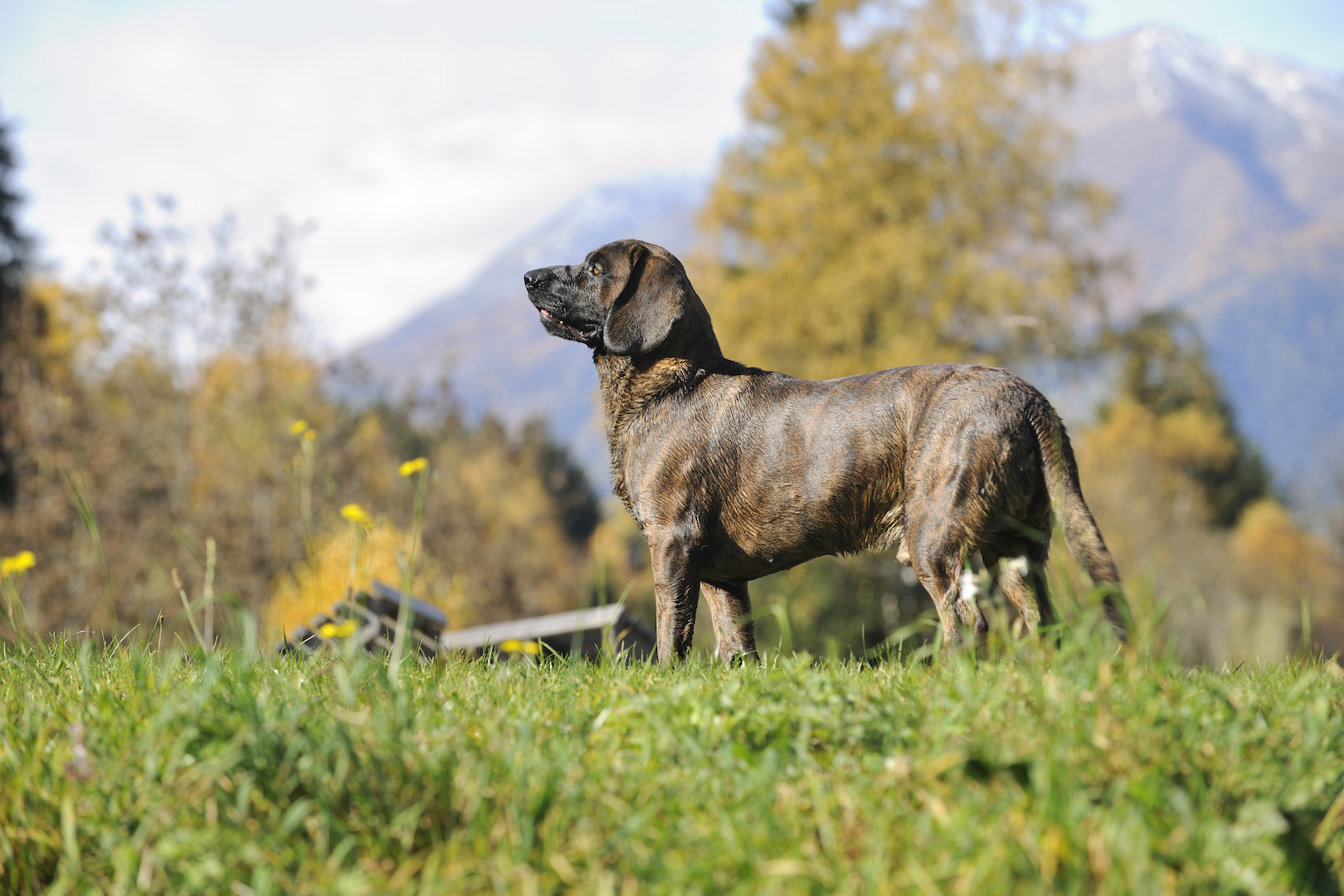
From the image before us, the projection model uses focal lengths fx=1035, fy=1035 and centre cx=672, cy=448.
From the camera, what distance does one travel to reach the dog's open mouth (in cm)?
513

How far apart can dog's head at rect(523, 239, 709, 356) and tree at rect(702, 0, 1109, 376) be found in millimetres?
19707

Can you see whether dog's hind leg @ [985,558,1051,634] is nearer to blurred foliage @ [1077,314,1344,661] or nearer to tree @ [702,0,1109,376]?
tree @ [702,0,1109,376]

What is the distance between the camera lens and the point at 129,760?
2918mm

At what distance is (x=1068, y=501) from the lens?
172 inches

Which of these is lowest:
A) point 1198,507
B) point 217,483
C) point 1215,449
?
point 1198,507

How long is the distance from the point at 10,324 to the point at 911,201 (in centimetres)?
A: 2804

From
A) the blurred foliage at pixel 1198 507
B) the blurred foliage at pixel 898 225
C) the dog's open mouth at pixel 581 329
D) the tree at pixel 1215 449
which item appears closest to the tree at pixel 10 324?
the blurred foliage at pixel 898 225

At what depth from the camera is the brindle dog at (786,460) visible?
4.39m

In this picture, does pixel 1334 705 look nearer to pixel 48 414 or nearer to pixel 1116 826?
pixel 1116 826

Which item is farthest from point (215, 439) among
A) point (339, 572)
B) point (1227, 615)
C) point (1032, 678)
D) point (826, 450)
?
point (1227, 615)

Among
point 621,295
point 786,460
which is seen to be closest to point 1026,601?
point 786,460

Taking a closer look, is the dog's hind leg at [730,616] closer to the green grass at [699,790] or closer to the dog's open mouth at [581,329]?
the dog's open mouth at [581,329]

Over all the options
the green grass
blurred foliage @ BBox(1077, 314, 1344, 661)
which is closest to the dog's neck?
the green grass

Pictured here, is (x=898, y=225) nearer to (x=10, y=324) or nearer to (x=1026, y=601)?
(x=1026, y=601)
